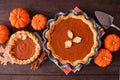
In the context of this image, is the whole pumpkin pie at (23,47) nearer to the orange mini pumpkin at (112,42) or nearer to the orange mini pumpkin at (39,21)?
the orange mini pumpkin at (39,21)

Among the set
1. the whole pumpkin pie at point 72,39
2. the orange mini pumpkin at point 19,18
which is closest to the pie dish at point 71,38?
the whole pumpkin pie at point 72,39

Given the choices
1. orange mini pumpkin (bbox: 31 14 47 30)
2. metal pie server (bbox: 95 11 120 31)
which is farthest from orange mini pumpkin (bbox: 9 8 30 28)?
metal pie server (bbox: 95 11 120 31)

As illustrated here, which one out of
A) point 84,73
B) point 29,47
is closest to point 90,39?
point 84,73

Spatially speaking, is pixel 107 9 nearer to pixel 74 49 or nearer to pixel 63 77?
pixel 74 49

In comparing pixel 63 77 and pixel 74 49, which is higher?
pixel 74 49

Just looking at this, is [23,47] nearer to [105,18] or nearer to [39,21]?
[39,21]
